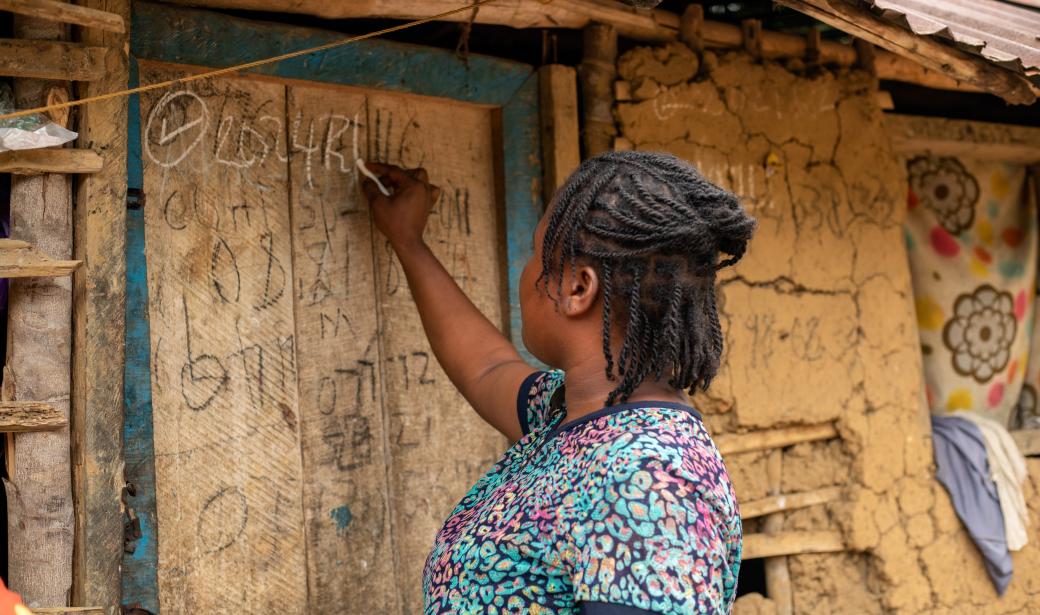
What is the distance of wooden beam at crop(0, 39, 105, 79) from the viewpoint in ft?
6.65

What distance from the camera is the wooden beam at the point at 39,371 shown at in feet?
6.71

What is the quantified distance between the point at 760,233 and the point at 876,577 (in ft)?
4.38

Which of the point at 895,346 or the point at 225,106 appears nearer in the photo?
the point at 225,106

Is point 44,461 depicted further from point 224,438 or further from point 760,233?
point 760,233

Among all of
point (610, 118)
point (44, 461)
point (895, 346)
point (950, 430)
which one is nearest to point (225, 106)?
point (44, 461)

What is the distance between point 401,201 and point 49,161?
0.87m

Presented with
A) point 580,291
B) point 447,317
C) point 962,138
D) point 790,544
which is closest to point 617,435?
point 580,291

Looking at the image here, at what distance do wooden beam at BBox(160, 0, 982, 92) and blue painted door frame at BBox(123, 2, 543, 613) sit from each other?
0.07 m

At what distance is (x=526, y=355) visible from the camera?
3043mm

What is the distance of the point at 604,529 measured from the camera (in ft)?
5.02

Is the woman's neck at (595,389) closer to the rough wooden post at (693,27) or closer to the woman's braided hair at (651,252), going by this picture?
the woman's braided hair at (651,252)

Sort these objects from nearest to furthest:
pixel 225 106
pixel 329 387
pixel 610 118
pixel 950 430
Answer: pixel 225 106, pixel 329 387, pixel 610 118, pixel 950 430

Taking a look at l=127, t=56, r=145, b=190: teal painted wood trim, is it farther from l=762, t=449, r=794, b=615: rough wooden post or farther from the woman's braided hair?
l=762, t=449, r=794, b=615: rough wooden post

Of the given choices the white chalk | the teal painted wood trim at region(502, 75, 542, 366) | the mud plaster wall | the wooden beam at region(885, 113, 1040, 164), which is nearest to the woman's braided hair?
the white chalk
